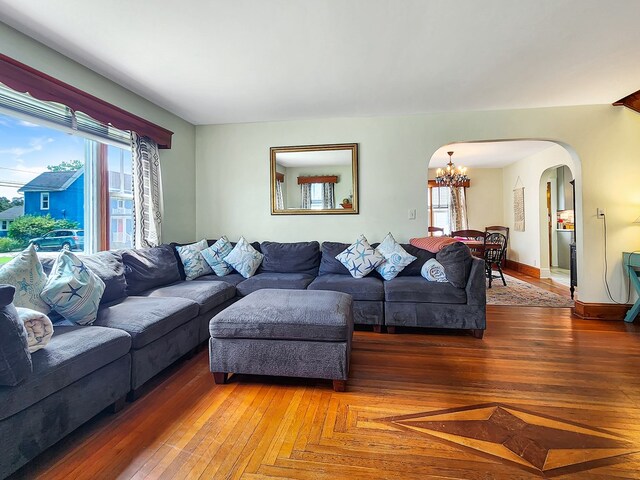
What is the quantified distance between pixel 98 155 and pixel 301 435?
298cm

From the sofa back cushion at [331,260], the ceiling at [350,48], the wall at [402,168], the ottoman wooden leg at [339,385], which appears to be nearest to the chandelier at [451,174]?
the wall at [402,168]

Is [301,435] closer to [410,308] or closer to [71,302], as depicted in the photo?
[71,302]

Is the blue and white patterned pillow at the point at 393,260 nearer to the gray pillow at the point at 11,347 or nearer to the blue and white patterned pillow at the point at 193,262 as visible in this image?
the blue and white patterned pillow at the point at 193,262

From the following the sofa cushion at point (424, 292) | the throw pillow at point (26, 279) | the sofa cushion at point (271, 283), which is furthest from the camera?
the sofa cushion at point (271, 283)

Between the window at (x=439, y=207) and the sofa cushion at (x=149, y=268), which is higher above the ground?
the window at (x=439, y=207)

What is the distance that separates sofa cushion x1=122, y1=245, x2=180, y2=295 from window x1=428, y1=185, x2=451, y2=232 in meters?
6.37

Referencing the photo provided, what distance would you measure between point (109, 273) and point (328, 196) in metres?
2.55

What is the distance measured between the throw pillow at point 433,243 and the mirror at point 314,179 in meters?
0.89

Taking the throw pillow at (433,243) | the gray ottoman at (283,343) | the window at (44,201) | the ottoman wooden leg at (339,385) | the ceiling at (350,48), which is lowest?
the ottoman wooden leg at (339,385)

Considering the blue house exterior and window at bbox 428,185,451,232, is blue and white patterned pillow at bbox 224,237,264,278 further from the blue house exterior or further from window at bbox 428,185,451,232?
window at bbox 428,185,451,232

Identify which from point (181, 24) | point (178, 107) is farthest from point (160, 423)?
point (178, 107)

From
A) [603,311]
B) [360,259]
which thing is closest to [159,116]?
[360,259]

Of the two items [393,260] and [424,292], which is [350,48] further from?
[424,292]

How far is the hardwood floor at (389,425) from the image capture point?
1.38m
